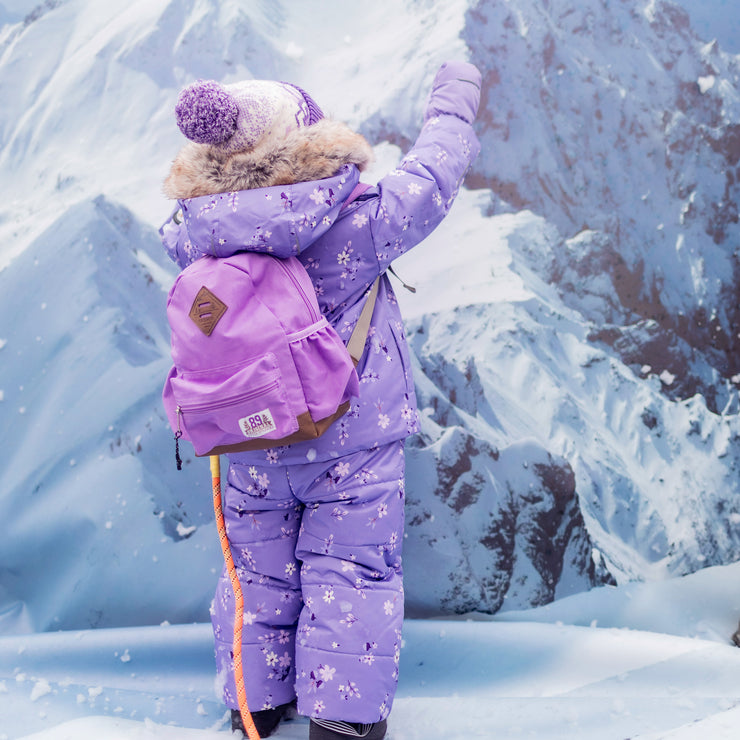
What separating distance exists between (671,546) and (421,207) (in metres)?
0.85

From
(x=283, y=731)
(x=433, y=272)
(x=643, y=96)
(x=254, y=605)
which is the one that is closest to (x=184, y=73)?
(x=433, y=272)

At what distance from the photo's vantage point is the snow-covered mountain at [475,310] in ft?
4.34

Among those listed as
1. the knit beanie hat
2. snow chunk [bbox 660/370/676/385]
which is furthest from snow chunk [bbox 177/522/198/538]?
snow chunk [bbox 660/370/676/385]

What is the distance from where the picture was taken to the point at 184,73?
4.76 ft

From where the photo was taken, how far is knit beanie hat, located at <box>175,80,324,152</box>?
86 centimetres

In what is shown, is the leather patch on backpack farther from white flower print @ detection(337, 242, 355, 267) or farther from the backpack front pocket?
white flower print @ detection(337, 242, 355, 267)

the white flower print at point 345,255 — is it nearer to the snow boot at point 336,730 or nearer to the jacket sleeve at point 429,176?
the jacket sleeve at point 429,176

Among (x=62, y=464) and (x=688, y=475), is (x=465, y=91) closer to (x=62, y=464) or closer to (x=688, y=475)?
(x=688, y=475)

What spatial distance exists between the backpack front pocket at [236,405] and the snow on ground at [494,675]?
1.68 ft

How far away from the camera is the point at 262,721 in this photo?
1.08 meters

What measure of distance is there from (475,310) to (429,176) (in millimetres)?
439

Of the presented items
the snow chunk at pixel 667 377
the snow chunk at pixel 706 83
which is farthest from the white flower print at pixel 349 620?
the snow chunk at pixel 706 83

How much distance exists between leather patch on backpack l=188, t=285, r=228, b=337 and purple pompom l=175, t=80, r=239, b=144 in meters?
0.19

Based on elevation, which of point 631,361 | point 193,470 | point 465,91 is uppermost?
point 465,91
